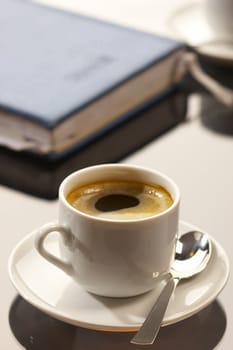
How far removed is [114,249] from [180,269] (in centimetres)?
8

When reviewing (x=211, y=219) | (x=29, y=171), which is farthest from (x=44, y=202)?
(x=211, y=219)

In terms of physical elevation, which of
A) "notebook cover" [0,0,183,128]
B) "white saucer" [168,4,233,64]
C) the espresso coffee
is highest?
the espresso coffee

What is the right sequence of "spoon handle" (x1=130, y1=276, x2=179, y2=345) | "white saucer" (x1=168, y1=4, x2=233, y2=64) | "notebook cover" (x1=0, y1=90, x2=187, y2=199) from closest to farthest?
"spoon handle" (x1=130, y1=276, x2=179, y2=345) → "notebook cover" (x1=0, y1=90, x2=187, y2=199) → "white saucer" (x1=168, y1=4, x2=233, y2=64)

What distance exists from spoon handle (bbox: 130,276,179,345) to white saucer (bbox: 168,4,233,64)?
490 mm

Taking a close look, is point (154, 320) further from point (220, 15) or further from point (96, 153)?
point (220, 15)

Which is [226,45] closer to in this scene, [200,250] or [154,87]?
[154,87]

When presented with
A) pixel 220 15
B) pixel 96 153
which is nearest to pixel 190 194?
pixel 96 153

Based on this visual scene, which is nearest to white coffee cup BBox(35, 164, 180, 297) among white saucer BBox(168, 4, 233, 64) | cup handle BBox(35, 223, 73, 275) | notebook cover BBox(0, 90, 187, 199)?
cup handle BBox(35, 223, 73, 275)

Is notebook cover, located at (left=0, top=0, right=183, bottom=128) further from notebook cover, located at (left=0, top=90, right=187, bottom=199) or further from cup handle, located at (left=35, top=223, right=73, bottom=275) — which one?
cup handle, located at (left=35, top=223, right=73, bottom=275)

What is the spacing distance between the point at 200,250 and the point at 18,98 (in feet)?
0.98

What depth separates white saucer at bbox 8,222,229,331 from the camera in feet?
1.88

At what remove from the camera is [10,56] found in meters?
0.96

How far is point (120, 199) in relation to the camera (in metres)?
0.63

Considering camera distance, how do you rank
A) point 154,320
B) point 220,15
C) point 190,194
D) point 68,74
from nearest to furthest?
point 154,320 → point 190,194 → point 68,74 → point 220,15
